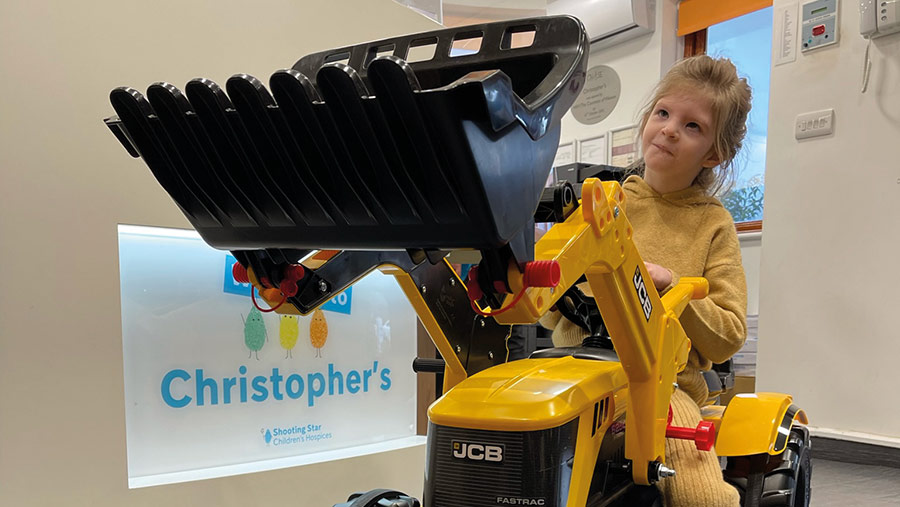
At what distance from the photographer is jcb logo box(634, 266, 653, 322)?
2.71ft

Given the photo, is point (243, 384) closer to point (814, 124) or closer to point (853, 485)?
point (853, 485)

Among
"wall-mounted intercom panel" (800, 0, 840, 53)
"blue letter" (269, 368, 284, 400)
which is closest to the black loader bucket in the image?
"blue letter" (269, 368, 284, 400)

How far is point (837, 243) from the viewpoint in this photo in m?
2.59

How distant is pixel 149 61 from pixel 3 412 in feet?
2.83

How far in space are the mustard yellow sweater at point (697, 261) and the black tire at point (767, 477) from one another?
0.64 ft

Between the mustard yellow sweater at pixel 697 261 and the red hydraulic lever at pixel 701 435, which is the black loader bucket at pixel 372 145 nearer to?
the red hydraulic lever at pixel 701 435

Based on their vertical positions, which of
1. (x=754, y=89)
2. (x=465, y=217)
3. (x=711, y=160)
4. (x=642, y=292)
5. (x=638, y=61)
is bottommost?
(x=642, y=292)

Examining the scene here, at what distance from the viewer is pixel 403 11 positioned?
208 cm

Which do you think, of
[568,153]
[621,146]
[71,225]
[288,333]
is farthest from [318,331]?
[568,153]

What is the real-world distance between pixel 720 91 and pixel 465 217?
103 centimetres

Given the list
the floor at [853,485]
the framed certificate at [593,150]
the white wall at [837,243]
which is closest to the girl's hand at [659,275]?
the floor at [853,485]

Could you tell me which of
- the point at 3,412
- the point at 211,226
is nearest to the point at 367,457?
the point at 3,412

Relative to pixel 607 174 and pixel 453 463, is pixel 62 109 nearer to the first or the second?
pixel 453 463

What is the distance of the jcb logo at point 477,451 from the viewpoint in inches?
29.2
